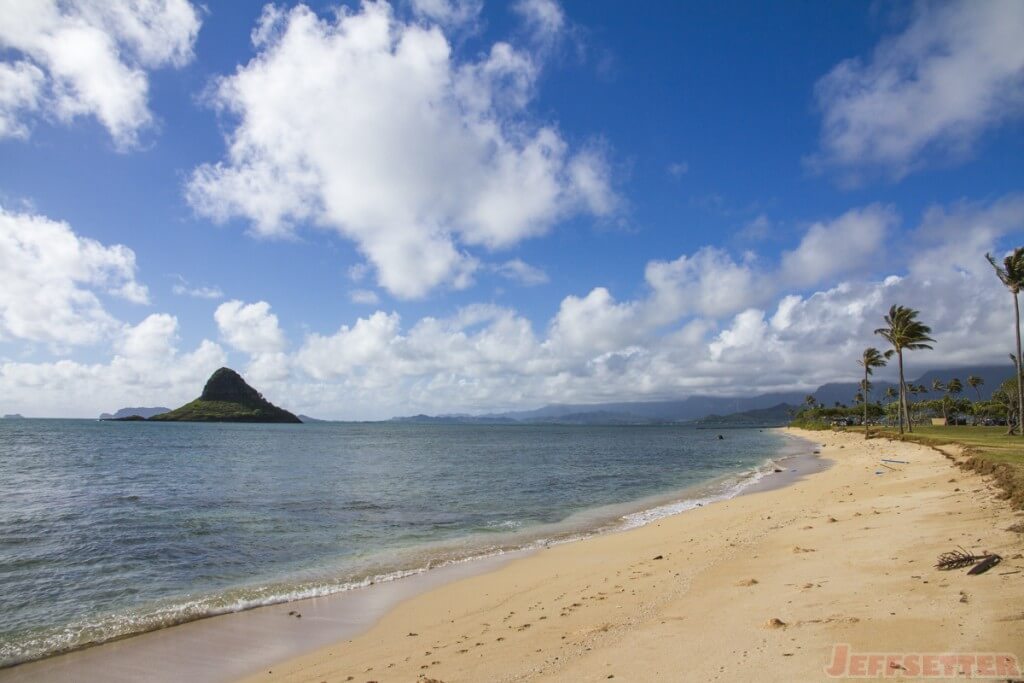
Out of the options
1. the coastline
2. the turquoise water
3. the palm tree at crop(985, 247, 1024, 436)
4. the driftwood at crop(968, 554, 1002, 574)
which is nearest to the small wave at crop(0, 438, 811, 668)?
the turquoise water

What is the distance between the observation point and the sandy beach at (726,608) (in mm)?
6730

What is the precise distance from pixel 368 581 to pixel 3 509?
76.4 feet

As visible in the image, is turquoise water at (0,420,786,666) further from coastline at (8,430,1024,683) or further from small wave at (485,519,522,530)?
coastline at (8,430,1024,683)

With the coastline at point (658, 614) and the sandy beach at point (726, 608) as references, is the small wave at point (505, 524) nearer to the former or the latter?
the coastline at point (658, 614)

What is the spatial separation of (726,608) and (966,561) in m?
3.97

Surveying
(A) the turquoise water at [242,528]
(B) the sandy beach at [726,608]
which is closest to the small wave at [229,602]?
(A) the turquoise water at [242,528]

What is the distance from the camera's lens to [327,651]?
10.3 m

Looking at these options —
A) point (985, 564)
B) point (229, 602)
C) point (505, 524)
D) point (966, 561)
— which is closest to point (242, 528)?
point (229, 602)

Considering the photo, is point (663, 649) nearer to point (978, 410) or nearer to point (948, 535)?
point (948, 535)

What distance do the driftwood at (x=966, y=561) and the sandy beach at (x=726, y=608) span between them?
0.44ft

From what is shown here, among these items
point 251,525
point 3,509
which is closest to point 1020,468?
point 251,525

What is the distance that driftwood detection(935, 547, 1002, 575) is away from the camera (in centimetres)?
834

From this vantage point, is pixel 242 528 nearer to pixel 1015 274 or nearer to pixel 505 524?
pixel 505 524

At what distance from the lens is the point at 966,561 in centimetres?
873
